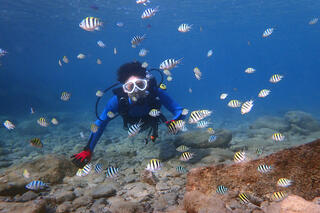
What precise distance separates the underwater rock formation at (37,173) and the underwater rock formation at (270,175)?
3818 mm

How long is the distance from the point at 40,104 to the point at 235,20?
40.5 meters

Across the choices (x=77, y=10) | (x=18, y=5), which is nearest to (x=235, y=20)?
(x=77, y=10)

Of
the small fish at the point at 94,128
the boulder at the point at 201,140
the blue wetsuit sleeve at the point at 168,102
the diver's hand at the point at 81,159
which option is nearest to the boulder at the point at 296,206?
the blue wetsuit sleeve at the point at 168,102

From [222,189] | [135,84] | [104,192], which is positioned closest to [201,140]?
[135,84]

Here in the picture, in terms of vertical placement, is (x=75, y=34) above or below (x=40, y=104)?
above

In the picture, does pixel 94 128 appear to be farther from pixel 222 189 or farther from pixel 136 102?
pixel 222 189

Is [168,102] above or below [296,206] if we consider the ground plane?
above

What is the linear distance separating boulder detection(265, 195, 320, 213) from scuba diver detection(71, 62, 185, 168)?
3854 millimetres

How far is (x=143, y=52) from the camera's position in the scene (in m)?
9.51

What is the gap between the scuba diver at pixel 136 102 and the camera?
5.94 metres

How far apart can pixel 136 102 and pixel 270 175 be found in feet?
13.6

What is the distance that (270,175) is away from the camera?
128 inches

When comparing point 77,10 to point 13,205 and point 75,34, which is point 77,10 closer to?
point 75,34

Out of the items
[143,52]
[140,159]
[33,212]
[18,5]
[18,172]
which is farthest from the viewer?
[18,5]
